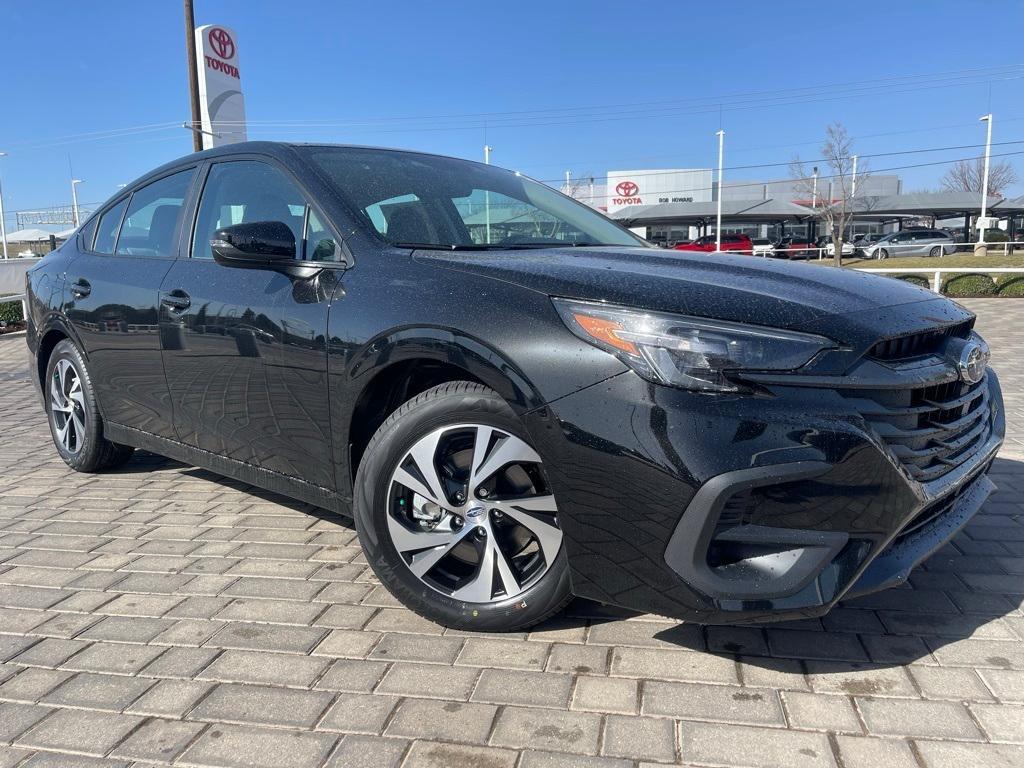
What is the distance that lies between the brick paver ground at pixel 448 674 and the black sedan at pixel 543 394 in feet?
0.87

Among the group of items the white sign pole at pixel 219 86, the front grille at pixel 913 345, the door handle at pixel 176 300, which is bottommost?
the front grille at pixel 913 345

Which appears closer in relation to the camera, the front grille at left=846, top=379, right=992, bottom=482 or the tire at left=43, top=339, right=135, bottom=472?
the front grille at left=846, top=379, right=992, bottom=482

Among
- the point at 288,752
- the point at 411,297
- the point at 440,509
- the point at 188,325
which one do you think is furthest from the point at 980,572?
the point at 188,325

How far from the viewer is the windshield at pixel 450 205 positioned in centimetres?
301

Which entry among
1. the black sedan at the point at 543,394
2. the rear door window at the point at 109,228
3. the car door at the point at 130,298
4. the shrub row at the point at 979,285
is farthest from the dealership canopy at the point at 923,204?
the black sedan at the point at 543,394

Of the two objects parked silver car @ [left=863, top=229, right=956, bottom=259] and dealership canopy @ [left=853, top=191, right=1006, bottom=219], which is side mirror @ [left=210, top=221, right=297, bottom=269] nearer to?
parked silver car @ [left=863, top=229, right=956, bottom=259]

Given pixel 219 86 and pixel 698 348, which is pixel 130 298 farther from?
pixel 219 86

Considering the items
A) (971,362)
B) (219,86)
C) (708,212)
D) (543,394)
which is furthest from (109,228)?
(708,212)

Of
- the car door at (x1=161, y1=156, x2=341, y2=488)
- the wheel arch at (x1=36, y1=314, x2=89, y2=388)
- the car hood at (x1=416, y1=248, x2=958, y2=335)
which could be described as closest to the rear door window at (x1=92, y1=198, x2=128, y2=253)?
Result: the wheel arch at (x1=36, y1=314, x2=89, y2=388)

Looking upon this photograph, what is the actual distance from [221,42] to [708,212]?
1732 inches

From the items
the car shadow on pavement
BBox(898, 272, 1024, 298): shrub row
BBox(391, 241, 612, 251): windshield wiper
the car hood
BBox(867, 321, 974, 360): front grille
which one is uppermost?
BBox(391, 241, 612, 251): windshield wiper

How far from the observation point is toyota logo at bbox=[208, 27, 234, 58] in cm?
1754

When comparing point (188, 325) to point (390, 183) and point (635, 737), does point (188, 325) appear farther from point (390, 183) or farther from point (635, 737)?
point (635, 737)

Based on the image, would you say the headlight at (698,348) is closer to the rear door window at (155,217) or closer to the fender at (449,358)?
the fender at (449,358)
